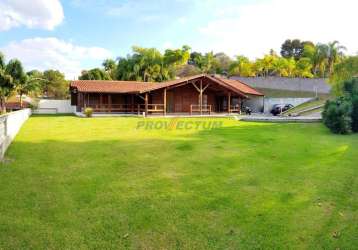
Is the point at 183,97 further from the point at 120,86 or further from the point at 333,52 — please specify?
the point at 333,52

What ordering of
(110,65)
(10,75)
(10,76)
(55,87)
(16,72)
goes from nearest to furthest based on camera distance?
(10,76), (10,75), (16,72), (110,65), (55,87)

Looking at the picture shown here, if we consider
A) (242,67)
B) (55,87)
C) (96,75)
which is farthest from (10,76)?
(242,67)

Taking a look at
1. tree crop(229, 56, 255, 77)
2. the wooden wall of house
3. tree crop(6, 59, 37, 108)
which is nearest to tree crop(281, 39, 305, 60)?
tree crop(229, 56, 255, 77)

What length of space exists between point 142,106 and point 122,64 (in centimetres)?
2129

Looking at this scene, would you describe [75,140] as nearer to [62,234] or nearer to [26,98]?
[62,234]

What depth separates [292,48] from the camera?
67.4 m

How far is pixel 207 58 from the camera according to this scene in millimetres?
58375

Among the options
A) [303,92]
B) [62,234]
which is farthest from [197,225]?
[303,92]

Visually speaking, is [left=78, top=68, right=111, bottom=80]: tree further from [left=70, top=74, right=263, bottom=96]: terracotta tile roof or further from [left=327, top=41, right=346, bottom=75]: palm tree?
[left=327, top=41, right=346, bottom=75]: palm tree

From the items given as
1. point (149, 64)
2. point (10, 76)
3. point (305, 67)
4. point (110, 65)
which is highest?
point (110, 65)

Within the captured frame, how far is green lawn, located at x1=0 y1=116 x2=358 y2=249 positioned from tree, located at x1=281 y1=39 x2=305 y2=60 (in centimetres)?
6230

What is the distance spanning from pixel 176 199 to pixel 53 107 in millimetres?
32767

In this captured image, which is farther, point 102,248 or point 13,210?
point 13,210

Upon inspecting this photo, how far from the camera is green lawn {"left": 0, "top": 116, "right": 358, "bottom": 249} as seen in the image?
13.6 feet
